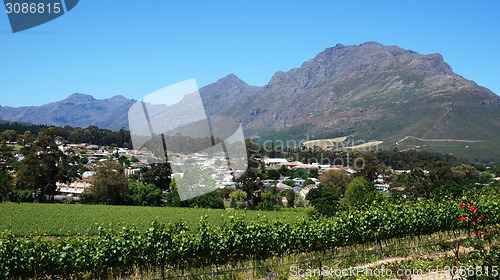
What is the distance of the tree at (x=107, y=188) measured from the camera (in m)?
52.7

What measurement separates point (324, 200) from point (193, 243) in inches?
1557

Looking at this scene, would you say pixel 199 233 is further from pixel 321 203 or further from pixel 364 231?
pixel 321 203

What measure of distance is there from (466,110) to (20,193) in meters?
187

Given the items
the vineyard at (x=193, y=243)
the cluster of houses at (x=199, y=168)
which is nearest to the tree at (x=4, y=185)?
the cluster of houses at (x=199, y=168)

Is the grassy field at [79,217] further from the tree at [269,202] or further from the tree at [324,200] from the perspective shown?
the tree at [269,202]

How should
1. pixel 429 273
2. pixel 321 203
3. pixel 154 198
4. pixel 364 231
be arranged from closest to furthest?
pixel 429 273 → pixel 364 231 → pixel 321 203 → pixel 154 198

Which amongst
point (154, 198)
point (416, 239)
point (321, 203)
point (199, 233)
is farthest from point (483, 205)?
point (154, 198)

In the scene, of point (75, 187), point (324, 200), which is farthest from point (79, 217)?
point (75, 187)

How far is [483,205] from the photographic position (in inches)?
789

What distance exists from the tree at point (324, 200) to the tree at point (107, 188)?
23955 millimetres

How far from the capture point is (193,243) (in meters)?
12.5

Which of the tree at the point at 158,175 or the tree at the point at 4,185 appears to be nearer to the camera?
the tree at the point at 4,185

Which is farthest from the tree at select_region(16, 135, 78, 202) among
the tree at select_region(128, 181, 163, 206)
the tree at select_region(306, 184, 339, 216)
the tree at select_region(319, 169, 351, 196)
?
the tree at select_region(319, 169, 351, 196)

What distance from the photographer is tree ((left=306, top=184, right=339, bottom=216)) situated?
45150mm
